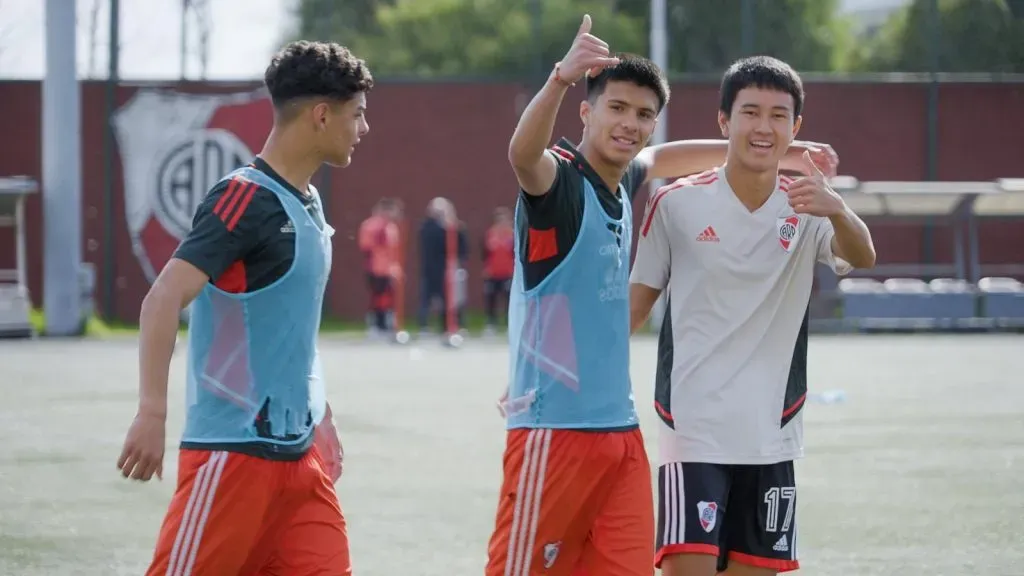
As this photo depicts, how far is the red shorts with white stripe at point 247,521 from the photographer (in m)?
4.00

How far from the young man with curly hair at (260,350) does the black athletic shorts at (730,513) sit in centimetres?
103

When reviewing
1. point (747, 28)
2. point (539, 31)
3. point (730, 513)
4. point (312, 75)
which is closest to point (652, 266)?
point (730, 513)

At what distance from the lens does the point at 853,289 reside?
24.9 m

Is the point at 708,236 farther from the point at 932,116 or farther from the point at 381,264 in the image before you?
the point at 932,116

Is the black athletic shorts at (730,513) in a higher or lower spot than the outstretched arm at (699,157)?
lower

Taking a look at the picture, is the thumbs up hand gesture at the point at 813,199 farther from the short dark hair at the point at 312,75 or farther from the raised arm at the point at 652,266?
the short dark hair at the point at 312,75

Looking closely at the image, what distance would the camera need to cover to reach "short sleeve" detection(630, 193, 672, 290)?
4875 millimetres

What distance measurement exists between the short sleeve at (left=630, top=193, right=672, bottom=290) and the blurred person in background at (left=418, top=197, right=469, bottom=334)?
59.5 ft

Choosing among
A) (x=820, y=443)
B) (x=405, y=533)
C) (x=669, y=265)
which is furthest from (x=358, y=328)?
(x=669, y=265)

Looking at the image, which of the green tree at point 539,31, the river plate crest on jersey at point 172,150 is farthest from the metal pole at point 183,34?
the green tree at point 539,31

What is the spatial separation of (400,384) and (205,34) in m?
16.4

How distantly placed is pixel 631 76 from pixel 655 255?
0.65 metres

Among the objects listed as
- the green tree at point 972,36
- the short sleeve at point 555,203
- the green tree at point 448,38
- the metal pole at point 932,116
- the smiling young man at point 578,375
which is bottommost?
the smiling young man at point 578,375

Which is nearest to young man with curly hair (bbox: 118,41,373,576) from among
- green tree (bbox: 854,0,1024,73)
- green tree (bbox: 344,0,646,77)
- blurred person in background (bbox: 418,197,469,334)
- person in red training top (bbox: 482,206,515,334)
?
blurred person in background (bbox: 418,197,469,334)
